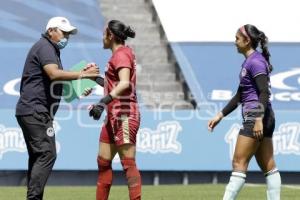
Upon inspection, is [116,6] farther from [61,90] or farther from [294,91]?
[61,90]

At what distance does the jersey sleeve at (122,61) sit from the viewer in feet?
29.5

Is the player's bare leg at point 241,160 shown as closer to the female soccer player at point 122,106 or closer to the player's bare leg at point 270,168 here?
the player's bare leg at point 270,168

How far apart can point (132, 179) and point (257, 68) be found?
1.62 metres

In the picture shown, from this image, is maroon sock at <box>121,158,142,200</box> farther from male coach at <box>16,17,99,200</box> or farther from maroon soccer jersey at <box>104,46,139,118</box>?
male coach at <box>16,17,99,200</box>

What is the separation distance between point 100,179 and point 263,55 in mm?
2033

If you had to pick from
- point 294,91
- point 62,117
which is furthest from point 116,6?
point 62,117

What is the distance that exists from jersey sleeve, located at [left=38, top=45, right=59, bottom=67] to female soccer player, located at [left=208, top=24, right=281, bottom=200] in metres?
1.81

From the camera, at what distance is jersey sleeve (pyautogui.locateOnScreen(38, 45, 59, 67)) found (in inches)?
360

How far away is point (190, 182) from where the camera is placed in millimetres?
18188

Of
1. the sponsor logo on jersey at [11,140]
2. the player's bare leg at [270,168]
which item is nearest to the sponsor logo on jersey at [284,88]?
the sponsor logo on jersey at [11,140]

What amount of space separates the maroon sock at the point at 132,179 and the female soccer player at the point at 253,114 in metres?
0.86

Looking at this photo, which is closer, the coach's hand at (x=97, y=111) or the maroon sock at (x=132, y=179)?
the coach's hand at (x=97, y=111)

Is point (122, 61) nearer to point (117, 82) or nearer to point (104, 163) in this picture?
point (117, 82)

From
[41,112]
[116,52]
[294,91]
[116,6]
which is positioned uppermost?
[116,6]
